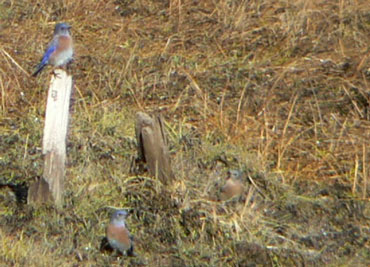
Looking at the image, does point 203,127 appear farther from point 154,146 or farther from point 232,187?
point 154,146

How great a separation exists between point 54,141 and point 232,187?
1235 millimetres

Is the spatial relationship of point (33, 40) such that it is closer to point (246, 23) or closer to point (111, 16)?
point (111, 16)

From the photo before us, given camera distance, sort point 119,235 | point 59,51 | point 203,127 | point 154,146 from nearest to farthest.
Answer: point 119,235 → point 154,146 → point 59,51 → point 203,127

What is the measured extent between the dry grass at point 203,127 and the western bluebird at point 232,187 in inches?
2.6

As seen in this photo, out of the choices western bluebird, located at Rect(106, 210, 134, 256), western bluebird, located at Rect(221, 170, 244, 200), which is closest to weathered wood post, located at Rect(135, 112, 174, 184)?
western bluebird, located at Rect(221, 170, 244, 200)

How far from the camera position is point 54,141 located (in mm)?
5551

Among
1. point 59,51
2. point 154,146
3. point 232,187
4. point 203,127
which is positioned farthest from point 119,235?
point 203,127

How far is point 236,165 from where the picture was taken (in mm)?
6367

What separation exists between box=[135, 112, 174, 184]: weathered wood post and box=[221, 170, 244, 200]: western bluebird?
1.22ft

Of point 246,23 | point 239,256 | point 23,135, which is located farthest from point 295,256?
point 246,23

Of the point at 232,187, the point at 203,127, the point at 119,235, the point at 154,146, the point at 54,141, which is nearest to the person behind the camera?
the point at 119,235

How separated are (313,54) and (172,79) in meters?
1.35

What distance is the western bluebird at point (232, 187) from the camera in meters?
5.80

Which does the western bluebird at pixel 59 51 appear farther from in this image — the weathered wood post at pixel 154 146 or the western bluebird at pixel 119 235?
the western bluebird at pixel 119 235
